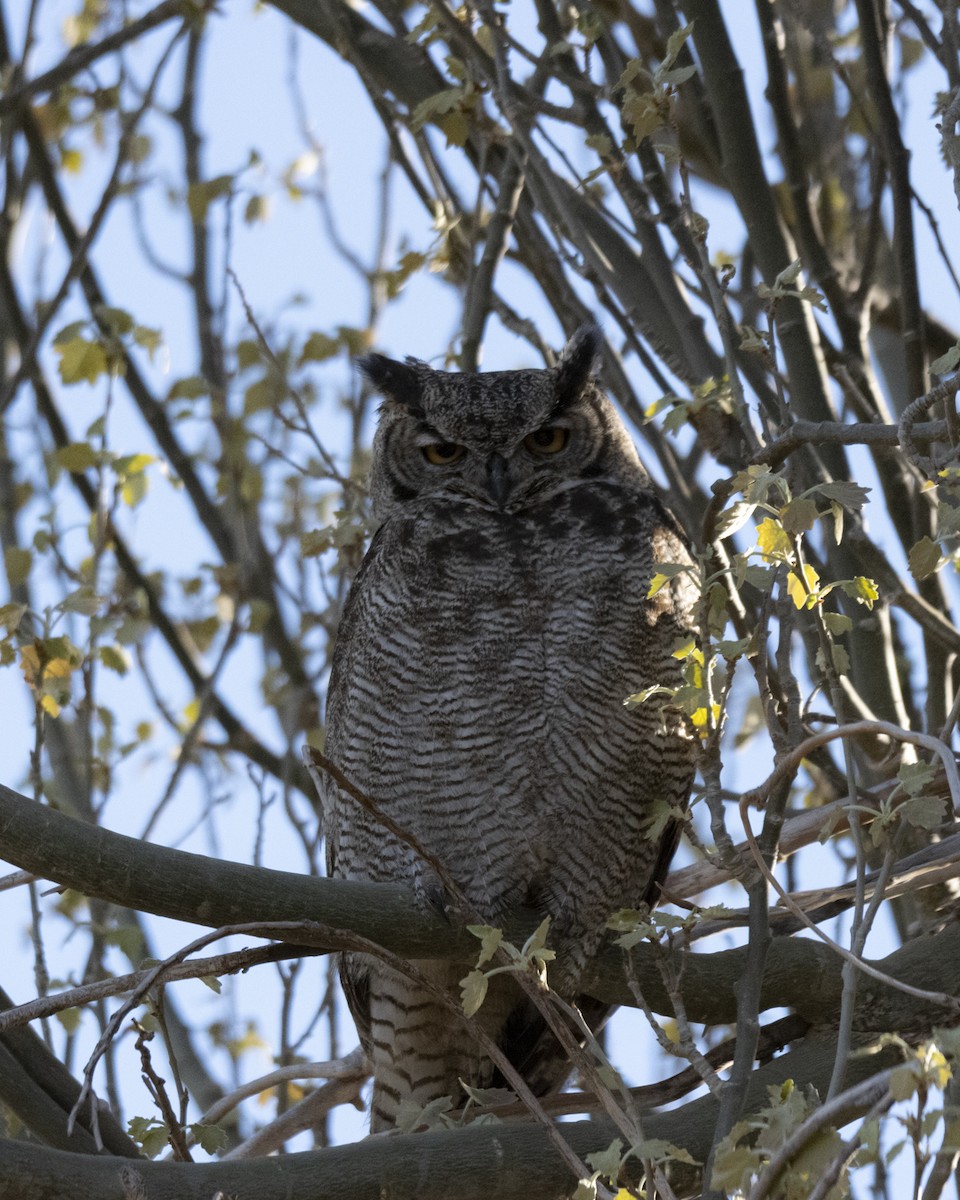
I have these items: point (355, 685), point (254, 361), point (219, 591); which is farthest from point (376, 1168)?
point (254, 361)

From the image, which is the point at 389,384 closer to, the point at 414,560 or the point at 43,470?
the point at 414,560

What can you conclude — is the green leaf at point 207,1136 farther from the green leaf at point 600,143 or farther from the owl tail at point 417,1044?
the green leaf at point 600,143

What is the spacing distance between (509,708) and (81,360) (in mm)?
1575

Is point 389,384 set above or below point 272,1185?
above

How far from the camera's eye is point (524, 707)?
316cm

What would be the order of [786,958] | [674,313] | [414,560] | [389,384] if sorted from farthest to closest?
[389,384] < [414,560] < [674,313] < [786,958]

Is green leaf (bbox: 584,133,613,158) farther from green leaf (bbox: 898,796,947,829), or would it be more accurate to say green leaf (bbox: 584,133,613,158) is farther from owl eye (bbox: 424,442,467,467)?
green leaf (bbox: 898,796,947,829)

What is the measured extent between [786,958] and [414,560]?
1.18 metres

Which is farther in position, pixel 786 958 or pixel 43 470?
pixel 43 470

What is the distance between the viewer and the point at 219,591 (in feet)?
14.6

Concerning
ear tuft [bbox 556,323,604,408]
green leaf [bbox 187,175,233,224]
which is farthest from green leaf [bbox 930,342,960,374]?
green leaf [bbox 187,175,233,224]

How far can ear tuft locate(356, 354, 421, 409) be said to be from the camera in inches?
150

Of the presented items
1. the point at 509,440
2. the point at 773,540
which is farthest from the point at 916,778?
the point at 509,440

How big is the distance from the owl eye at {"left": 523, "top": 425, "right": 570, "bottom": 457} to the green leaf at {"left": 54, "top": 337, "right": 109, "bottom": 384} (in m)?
1.17
